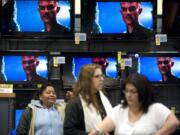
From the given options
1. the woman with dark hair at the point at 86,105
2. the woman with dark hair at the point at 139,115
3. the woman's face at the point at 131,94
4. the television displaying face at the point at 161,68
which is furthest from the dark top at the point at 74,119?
the television displaying face at the point at 161,68

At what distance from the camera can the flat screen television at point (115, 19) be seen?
7.50 metres

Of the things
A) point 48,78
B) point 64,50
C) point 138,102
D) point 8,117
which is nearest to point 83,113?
point 138,102

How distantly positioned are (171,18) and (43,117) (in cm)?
293

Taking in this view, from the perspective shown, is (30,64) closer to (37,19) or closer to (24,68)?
(24,68)

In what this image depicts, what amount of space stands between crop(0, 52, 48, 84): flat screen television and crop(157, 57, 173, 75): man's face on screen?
172 centimetres

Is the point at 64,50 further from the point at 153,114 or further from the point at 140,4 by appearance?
the point at 153,114

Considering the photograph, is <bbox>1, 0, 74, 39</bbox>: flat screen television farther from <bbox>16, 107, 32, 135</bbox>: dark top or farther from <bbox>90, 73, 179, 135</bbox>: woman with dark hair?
<bbox>90, 73, 179, 135</bbox>: woman with dark hair

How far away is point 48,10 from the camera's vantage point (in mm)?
7559

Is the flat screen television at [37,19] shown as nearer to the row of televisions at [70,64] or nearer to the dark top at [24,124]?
the row of televisions at [70,64]

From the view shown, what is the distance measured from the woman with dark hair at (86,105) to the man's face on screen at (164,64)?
322 centimetres

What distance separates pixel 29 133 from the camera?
5.66 m

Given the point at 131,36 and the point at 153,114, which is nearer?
the point at 153,114

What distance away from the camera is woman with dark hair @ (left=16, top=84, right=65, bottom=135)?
5.68 m

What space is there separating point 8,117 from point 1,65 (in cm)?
140
